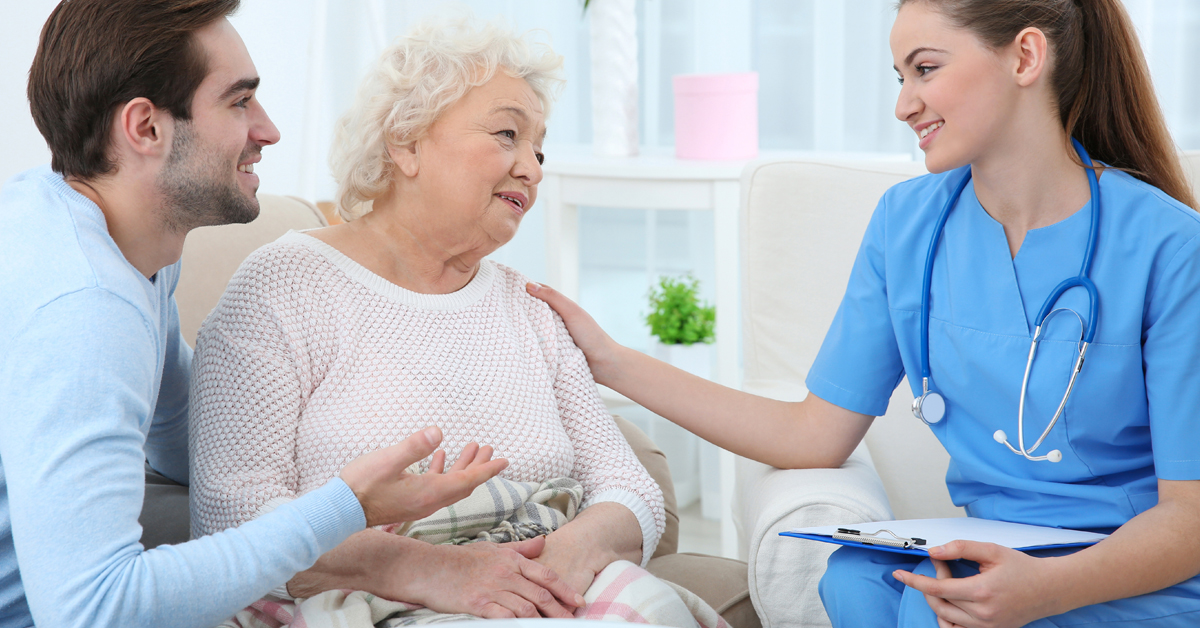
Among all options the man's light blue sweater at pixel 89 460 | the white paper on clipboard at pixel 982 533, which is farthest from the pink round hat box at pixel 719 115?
the man's light blue sweater at pixel 89 460

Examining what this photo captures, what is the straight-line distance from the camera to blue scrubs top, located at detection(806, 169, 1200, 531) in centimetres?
112

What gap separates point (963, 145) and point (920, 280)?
0.70 feet

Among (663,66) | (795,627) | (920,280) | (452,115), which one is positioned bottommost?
(795,627)

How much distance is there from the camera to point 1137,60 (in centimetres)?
118

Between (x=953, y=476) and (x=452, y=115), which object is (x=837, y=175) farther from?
(x=452, y=115)

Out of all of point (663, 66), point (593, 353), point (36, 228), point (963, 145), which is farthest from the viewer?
point (663, 66)

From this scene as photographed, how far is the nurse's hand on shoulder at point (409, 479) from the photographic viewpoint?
0.96 meters

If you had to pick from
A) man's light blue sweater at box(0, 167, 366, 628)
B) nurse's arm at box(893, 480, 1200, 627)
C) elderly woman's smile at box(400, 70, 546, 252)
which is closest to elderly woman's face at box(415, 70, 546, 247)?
elderly woman's smile at box(400, 70, 546, 252)

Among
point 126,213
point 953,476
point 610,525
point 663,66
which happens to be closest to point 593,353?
point 610,525

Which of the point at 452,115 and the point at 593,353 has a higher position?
the point at 452,115

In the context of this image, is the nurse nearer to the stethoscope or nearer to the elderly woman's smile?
the stethoscope

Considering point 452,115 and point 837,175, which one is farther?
point 837,175

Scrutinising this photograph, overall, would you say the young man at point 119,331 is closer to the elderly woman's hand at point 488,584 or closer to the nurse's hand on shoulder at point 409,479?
the nurse's hand on shoulder at point 409,479

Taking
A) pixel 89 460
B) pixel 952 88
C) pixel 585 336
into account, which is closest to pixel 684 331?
pixel 585 336
